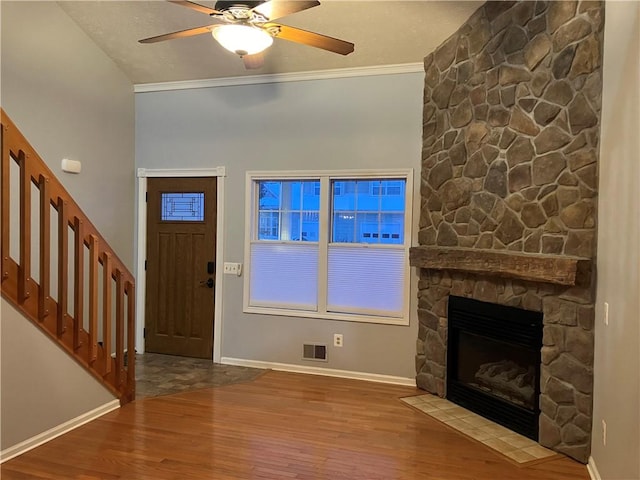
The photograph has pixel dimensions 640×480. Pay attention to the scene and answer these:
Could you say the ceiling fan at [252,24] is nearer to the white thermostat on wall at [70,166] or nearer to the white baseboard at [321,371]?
the white thermostat on wall at [70,166]

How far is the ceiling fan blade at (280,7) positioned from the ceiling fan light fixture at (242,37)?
0.38 ft

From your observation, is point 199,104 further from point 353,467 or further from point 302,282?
point 353,467

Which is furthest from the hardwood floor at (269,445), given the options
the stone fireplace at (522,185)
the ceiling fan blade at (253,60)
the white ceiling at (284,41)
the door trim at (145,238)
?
the white ceiling at (284,41)

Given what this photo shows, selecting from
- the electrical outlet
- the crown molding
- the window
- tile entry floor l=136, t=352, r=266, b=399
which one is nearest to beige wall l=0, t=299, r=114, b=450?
tile entry floor l=136, t=352, r=266, b=399

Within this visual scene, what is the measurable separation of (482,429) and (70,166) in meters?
4.33

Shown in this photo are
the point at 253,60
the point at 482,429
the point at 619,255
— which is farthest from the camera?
the point at 482,429

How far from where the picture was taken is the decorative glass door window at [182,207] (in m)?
5.35

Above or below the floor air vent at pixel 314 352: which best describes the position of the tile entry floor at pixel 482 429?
below

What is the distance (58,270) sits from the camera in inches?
137

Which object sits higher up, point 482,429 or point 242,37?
point 242,37

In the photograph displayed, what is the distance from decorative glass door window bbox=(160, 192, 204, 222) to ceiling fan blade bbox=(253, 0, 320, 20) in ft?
9.62

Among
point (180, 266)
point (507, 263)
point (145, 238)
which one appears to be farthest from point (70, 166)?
point (507, 263)

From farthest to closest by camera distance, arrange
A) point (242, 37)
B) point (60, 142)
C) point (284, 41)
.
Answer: point (60, 142)
point (284, 41)
point (242, 37)

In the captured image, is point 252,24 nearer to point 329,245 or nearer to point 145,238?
point 329,245
